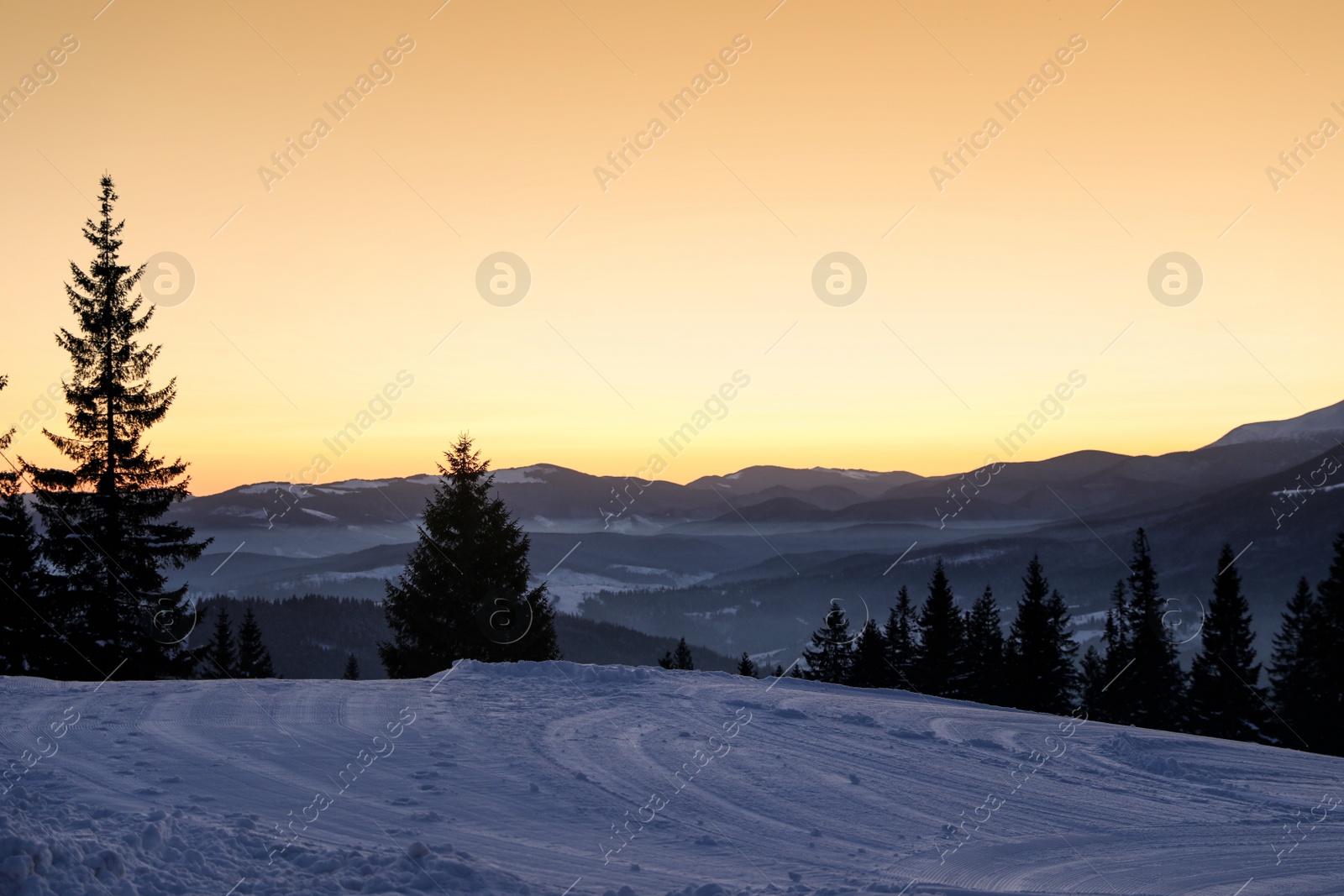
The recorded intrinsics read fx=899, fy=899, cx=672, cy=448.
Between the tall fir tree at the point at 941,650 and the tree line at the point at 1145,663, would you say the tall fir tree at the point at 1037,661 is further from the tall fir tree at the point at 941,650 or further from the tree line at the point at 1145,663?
the tall fir tree at the point at 941,650

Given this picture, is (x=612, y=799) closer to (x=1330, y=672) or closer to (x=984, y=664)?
(x=984, y=664)

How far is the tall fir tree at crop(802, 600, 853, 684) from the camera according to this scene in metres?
54.9

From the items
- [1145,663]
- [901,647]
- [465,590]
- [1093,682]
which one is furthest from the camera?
[1093,682]

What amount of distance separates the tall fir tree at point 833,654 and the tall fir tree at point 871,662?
222 centimetres

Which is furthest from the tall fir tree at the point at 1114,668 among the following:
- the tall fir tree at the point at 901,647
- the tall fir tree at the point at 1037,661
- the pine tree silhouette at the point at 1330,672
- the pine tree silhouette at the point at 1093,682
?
the tall fir tree at the point at 901,647

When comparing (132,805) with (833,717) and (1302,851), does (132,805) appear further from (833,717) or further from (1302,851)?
(1302,851)

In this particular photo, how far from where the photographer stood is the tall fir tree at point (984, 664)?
47875mm

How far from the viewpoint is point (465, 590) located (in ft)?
97.7

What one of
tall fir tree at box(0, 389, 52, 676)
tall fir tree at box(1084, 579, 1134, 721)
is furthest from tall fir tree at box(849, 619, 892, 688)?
tall fir tree at box(0, 389, 52, 676)

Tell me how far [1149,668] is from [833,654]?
17.3 metres

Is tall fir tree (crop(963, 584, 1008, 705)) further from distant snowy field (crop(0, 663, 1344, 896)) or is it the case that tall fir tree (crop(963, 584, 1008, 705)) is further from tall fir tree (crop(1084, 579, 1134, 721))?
distant snowy field (crop(0, 663, 1344, 896))

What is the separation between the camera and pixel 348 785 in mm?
8125

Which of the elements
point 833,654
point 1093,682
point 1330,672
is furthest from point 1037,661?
point 1093,682

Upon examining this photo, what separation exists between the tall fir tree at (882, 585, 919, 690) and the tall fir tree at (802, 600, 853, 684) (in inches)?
112
